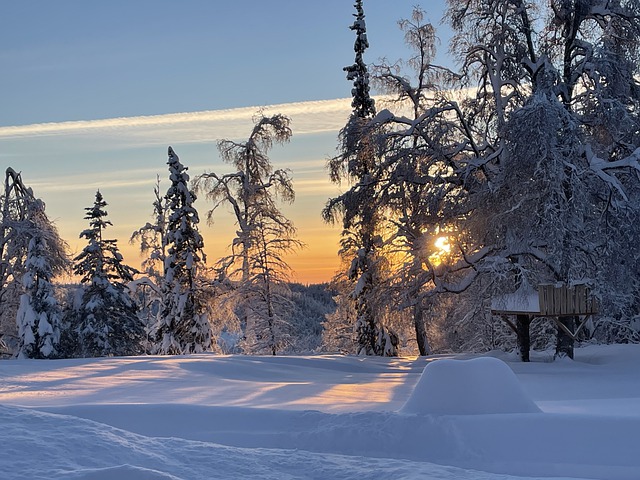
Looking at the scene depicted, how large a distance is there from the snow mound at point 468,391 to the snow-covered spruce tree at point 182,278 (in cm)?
1912

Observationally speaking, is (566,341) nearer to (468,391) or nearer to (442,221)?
(442,221)

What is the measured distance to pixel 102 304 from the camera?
85.0 ft

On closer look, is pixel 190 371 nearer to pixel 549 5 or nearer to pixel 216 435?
pixel 216 435

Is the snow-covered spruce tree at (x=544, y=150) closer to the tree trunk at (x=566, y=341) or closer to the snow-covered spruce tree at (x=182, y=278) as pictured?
the tree trunk at (x=566, y=341)

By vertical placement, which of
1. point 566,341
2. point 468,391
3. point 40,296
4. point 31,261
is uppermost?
point 31,261

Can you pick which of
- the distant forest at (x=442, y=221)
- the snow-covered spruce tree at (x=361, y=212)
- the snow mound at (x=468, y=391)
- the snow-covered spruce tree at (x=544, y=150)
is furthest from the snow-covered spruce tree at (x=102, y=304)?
the snow mound at (x=468, y=391)

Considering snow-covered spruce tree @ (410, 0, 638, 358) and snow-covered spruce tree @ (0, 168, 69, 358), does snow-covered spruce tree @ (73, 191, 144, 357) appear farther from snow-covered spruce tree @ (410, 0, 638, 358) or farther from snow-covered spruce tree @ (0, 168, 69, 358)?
snow-covered spruce tree @ (410, 0, 638, 358)

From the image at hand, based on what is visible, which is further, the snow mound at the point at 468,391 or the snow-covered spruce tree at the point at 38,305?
the snow-covered spruce tree at the point at 38,305

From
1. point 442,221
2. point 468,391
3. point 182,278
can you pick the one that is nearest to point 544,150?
point 442,221

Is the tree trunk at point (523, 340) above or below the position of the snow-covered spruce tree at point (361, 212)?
below

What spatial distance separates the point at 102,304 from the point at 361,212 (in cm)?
1138

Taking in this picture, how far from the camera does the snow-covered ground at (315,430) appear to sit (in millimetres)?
6254

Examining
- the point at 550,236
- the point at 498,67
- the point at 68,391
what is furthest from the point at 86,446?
the point at 498,67

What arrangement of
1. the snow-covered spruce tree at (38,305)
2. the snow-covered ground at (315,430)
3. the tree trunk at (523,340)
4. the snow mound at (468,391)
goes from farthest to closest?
1. the snow-covered spruce tree at (38,305)
2. the tree trunk at (523,340)
3. the snow mound at (468,391)
4. the snow-covered ground at (315,430)
